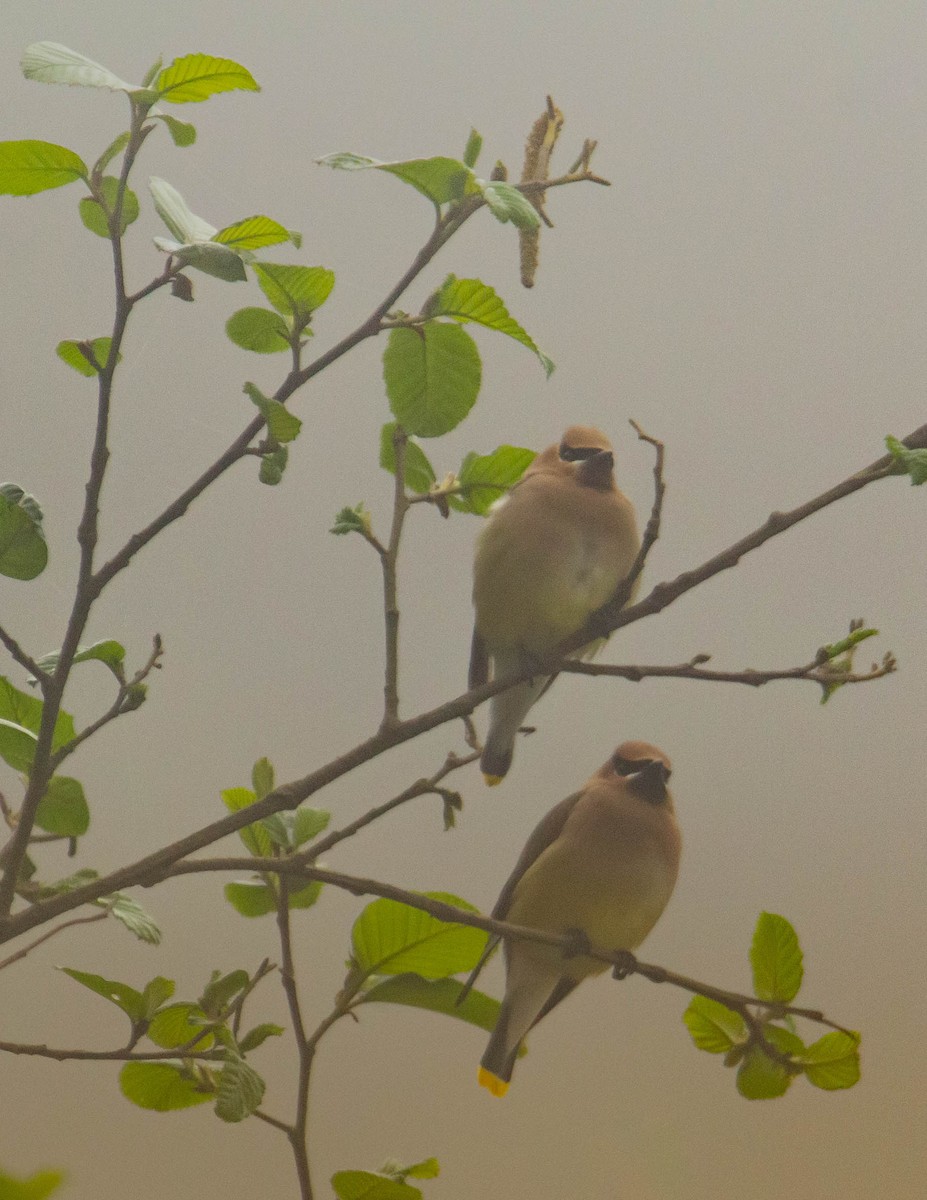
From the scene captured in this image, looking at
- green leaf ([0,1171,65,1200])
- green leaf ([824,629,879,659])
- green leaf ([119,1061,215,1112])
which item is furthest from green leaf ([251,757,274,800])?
green leaf ([0,1171,65,1200])

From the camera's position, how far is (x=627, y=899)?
4.41ft

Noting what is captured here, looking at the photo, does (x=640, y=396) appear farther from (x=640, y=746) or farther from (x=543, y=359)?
(x=543, y=359)

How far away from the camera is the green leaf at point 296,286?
885mm

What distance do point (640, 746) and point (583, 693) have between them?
1.69ft

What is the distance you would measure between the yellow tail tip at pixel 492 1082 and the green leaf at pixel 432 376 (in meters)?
0.77

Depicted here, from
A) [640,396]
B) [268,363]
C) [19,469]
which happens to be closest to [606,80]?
[640,396]

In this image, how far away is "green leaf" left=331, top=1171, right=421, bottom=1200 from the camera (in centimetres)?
95

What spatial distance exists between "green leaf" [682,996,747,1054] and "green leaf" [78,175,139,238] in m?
0.69

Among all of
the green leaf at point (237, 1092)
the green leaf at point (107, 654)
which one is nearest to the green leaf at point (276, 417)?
the green leaf at point (107, 654)

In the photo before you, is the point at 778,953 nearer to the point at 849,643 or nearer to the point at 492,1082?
the point at 849,643

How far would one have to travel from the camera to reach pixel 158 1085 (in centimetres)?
107

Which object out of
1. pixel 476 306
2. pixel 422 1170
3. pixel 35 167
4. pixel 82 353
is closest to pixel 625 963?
pixel 422 1170

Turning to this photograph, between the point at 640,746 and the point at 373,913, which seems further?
the point at 640,746

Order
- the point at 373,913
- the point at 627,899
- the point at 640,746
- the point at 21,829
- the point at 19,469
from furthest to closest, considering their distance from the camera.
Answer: the point at 19,469 < the point at 640,746 < the point at 627,899 < the point at 373,913 < the point at 21,829
